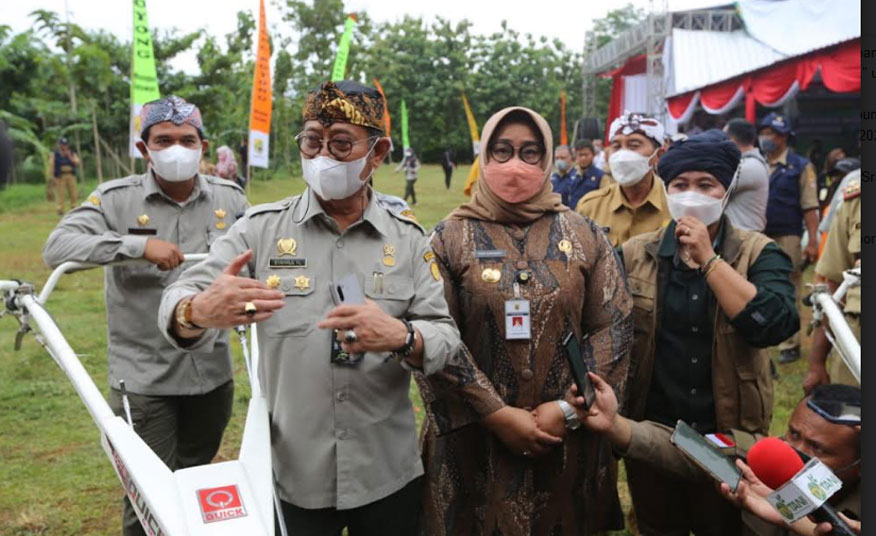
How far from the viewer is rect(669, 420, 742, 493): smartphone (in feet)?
6.33

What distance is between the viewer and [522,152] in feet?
8.46

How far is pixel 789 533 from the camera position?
2188mm

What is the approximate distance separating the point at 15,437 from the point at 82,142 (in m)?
18.4

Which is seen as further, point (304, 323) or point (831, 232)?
point (831, 232)

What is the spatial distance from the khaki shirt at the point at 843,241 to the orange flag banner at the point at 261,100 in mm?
7954

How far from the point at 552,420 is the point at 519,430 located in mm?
115

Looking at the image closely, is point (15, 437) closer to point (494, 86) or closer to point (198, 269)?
point (198, 269)

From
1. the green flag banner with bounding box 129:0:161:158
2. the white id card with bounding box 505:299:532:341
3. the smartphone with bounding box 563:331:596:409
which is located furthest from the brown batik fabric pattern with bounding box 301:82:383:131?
the green flag banner with bounding box 129:0:161:158

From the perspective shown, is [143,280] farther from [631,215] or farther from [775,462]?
[775,462]

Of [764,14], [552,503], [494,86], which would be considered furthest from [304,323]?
[494,86]

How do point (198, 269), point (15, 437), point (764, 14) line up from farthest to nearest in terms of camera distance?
point (764, 14) → point (15, 437) → point (198, 269)

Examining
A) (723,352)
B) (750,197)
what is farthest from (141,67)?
(723,352)

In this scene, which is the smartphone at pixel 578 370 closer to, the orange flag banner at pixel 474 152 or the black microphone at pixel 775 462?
the black microphone at pixel 775 462

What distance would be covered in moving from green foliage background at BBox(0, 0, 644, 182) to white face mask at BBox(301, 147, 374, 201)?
20.7 feet
